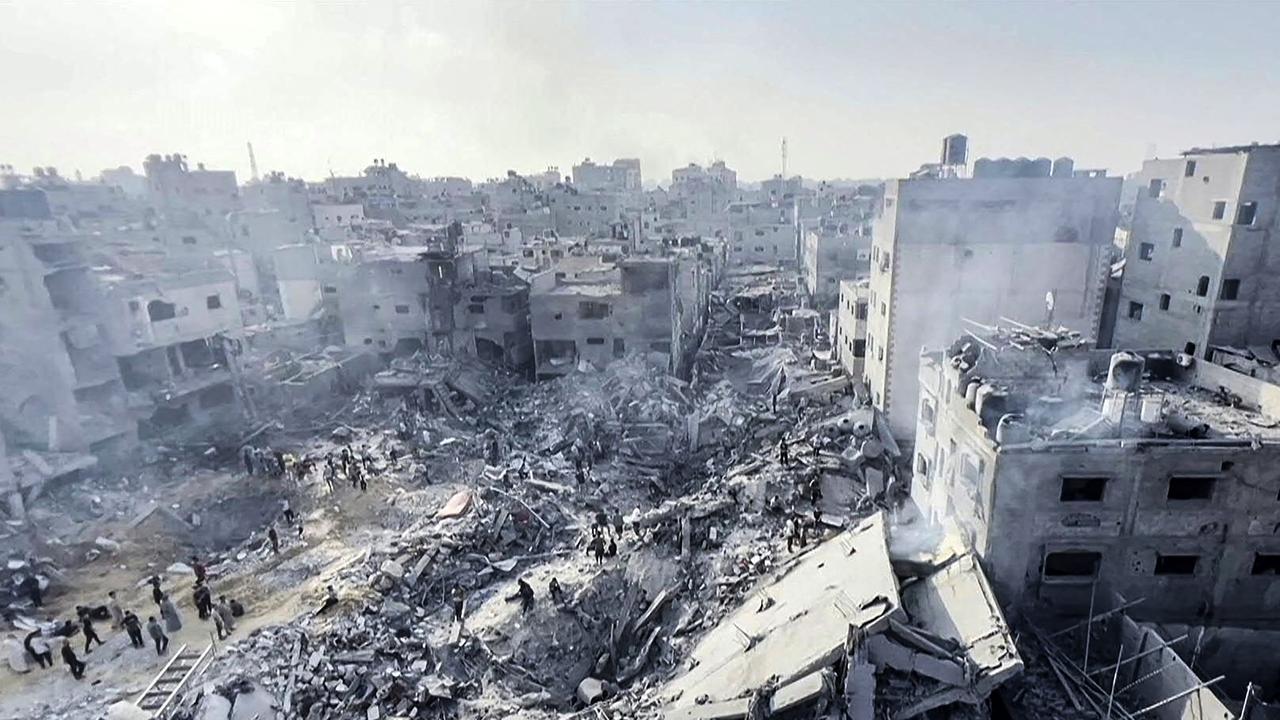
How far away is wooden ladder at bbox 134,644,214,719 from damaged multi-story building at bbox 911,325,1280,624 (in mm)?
18276

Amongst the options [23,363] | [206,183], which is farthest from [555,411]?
[206,183]

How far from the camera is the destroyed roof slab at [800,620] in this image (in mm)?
14102

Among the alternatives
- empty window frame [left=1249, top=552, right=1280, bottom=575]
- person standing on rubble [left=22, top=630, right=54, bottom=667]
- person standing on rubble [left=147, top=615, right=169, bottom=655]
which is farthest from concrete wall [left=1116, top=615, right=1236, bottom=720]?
person standing on rubble [left=22, top=630, right=54, bottom=667]

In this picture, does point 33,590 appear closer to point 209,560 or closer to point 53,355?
point 209,560

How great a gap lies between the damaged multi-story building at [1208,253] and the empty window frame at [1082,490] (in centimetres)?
1759

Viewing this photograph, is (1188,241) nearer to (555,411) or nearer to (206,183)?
(555,411)

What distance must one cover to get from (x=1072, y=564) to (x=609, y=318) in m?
24.8

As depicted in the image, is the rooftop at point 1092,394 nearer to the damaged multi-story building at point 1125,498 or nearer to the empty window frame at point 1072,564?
the damaged multi-story building at point 1125,498

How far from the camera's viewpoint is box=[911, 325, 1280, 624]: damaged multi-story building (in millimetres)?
14227

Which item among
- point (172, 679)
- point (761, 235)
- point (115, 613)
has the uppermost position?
point (761, 235)

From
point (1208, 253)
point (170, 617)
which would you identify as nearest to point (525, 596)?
point (170, 617)

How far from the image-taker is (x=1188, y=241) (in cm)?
2778

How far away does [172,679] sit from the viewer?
15641 mm

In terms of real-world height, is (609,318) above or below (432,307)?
below
